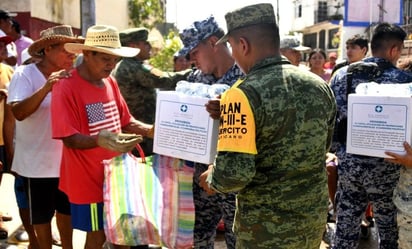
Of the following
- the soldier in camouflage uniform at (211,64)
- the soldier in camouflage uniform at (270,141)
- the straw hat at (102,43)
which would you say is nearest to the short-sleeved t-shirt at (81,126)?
the straw hat at (102,43)

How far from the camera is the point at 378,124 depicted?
2.67 metres

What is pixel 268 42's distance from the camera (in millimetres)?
1980

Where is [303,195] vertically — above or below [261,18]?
below

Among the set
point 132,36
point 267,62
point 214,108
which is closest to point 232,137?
point 267,62

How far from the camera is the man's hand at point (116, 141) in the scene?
101 inches

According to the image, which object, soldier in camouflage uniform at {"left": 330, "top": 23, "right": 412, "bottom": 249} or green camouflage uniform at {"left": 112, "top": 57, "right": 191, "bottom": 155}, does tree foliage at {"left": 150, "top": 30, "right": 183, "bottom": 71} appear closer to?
green camouflage uniform at {"left": 112, "top": 57, "right": 191, "bottom": 155}

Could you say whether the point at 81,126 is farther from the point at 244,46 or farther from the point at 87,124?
the point at 244,46

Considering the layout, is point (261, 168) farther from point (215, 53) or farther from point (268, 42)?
point (215, 53)

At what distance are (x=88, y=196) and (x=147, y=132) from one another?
65 centimetres

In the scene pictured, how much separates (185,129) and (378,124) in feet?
3.58

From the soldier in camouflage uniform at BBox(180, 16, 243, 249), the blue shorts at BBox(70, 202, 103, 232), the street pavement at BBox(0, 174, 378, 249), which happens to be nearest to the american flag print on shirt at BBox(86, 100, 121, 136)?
the blue shorts at BBox(70, 202, 103, 232)

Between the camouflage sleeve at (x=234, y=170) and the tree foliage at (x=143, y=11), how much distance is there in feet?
78.6

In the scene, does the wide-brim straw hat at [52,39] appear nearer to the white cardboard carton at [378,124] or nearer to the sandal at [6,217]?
the white cardboard carton at [378,124]

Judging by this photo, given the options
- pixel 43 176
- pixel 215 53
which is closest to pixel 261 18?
pixel 215 53
